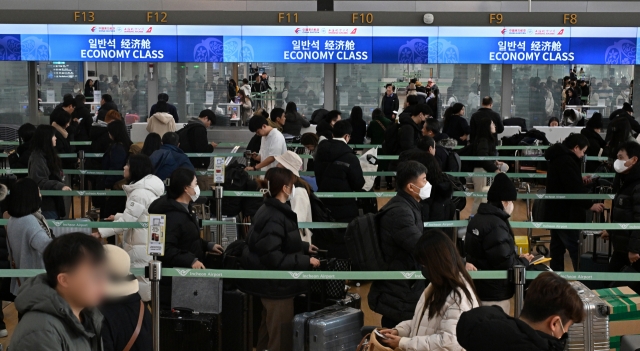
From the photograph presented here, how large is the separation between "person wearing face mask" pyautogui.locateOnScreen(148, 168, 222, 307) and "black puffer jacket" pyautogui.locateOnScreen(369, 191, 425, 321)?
137cm

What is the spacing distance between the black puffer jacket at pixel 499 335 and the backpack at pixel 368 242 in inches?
89.1

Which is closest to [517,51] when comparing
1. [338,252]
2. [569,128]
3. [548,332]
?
[569,128]

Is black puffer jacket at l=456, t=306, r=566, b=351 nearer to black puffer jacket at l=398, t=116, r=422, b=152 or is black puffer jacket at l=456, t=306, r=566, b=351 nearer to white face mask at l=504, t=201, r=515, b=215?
white face mask at l=504, t=201, r=515, b=215

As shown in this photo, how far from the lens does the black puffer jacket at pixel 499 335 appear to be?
3535 mm

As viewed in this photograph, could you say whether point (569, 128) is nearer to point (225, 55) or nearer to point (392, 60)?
point (392, 60)

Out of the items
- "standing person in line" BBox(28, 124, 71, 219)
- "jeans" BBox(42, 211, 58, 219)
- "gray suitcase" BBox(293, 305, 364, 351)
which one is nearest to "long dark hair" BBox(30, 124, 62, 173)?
"standing person in line" BBox(28, 124, 71, 219)

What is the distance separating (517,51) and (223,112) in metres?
5.94

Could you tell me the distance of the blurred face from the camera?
3396 mm

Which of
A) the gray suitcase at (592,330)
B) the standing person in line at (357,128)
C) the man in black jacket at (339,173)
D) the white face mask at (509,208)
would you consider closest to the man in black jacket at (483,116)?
the standing person in line at (357,128)

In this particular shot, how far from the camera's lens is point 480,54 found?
16719mm

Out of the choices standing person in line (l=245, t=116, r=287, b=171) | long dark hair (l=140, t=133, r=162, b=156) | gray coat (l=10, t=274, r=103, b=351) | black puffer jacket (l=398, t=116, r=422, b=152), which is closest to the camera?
gray coat (l=10, t=274, r=103, b=351)

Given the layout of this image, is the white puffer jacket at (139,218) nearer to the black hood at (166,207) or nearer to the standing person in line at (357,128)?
the black hood at (166,207)

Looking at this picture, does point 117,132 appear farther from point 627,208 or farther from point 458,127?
point 627,208

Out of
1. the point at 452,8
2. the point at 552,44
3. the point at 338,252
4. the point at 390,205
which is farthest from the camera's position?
the point at 452,8
